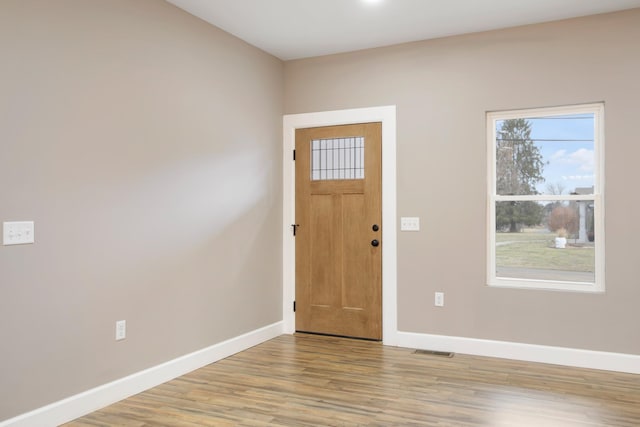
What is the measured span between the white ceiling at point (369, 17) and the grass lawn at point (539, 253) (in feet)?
5.81

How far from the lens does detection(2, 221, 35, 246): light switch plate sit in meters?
2.62

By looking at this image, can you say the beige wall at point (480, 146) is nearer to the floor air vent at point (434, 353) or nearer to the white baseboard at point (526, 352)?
the white baseboard at point (526, 352)

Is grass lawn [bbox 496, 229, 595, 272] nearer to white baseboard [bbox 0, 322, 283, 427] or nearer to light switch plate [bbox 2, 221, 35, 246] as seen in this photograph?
white baseboard [bbox 0, 322, 283, 427]

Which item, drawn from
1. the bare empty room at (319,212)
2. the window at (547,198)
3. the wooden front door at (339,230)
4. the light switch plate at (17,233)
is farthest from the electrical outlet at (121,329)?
the window at (547,198)

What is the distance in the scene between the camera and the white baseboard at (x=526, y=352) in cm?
383

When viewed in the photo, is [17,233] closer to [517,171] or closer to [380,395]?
[380,395]

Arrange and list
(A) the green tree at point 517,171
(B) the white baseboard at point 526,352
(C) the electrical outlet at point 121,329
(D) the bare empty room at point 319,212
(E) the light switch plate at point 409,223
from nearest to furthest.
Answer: (D) the bare empty room at point 319,212
(C) the electrical outlet at point 121,329
(B) the white baseboard at point 526,352
(A) the green tree at point 517,171
(E) the light switch plate at point 409,223

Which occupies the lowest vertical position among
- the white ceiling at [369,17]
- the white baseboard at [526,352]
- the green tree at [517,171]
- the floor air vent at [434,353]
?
the floor air vent at [434,353]

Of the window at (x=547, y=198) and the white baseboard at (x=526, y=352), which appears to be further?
the window at (x=547, y=198)

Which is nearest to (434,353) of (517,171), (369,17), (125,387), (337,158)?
(517,171)

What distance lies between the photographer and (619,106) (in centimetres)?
386

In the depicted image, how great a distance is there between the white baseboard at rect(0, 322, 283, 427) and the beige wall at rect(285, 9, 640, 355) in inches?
63.5

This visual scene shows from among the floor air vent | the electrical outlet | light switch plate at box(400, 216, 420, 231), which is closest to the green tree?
light switch plate at box(400, 216, 420, 231)

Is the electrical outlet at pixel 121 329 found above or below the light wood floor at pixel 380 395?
above
